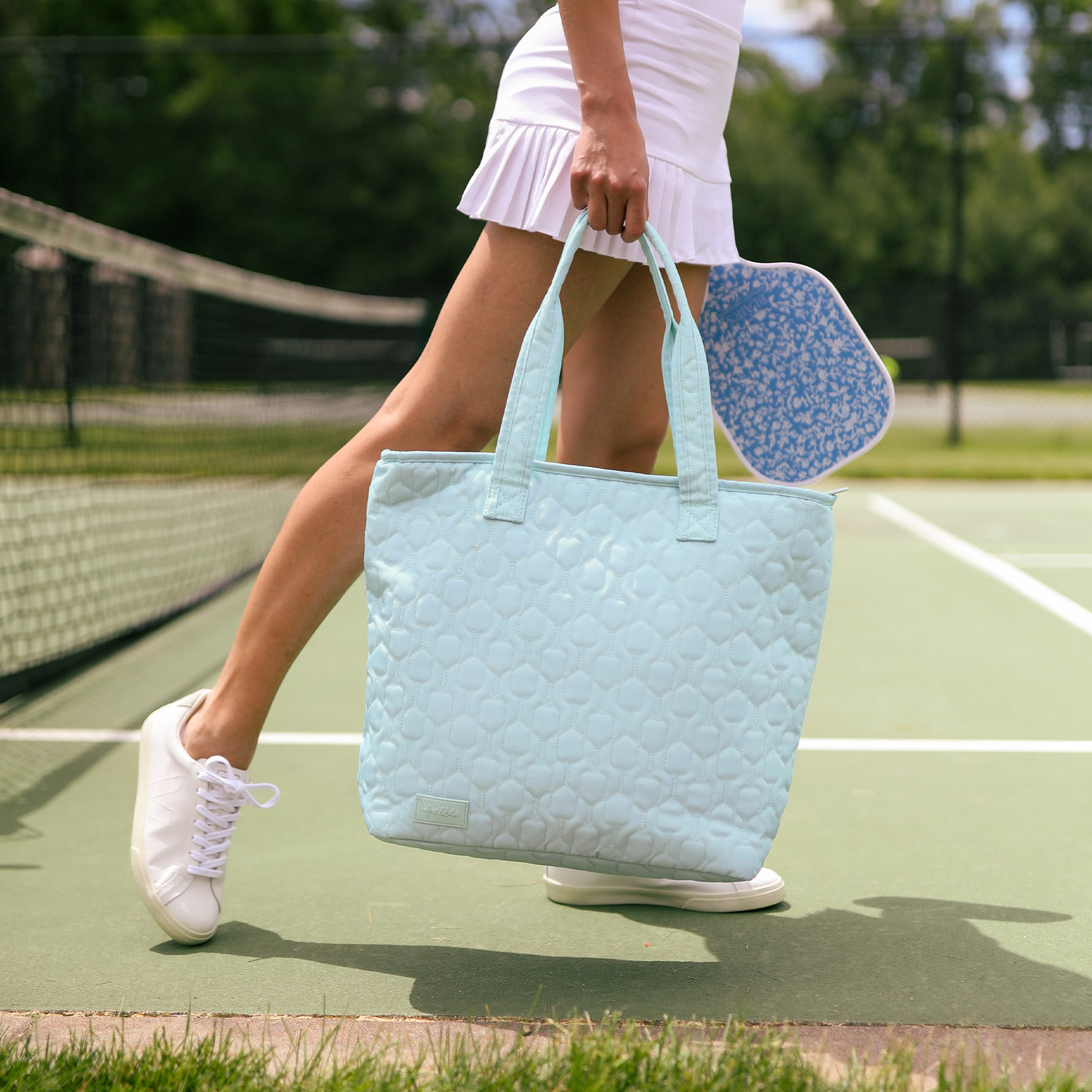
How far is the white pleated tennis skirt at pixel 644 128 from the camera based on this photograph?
5.51 ft

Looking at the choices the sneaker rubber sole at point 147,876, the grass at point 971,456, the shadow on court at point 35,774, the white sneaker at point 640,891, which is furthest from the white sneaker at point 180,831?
the grass at point 971,456

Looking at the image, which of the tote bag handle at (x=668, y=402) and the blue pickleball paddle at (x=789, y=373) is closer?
the tote bag handle at (x=668, y=402)

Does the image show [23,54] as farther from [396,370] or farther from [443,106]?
[443,106]

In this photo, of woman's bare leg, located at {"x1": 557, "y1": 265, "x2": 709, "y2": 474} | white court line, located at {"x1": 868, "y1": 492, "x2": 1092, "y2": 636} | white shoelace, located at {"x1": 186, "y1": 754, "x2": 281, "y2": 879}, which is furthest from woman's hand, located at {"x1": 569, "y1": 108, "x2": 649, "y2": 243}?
white court line, located at {"x1": 868, "y1": 492, "x2": 1092, "y2": 636}

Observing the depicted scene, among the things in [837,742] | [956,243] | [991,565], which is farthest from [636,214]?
[956,243]

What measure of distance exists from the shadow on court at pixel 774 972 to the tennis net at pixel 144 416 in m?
1.74

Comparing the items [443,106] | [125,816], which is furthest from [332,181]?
[125,816]

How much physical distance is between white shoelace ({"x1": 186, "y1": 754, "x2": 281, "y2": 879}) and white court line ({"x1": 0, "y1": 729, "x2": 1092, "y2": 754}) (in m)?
0.97

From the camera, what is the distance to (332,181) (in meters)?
21.4

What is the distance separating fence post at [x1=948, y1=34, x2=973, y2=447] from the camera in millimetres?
10320

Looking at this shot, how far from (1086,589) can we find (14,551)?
3.88 meters

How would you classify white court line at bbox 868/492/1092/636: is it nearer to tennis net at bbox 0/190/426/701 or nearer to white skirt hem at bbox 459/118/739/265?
white skirt hem at bbox 459/118/739/265

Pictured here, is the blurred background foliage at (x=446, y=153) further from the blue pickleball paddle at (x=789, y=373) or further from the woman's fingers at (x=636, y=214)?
the woman's fingers at (x=636, y=214)

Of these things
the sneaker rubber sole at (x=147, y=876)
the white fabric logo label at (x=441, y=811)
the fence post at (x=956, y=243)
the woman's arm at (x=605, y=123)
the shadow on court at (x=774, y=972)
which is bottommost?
the shadow on court at (x=774, y=972)
